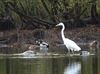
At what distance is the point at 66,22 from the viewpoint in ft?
137

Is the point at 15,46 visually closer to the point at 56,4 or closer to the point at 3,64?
the point at 56,4

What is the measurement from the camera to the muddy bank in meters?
38.6

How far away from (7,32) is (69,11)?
5881 mm

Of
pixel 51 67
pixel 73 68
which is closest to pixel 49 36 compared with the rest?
pixel 51 67

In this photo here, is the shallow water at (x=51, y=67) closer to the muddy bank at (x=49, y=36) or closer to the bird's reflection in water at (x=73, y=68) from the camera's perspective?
the bird's reflection in water at (x=73, y=68)

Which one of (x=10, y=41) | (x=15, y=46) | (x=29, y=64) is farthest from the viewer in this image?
(x=10, y=41)

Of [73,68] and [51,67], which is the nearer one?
[73,68]

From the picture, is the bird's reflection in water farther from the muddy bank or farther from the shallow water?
the muddy bank

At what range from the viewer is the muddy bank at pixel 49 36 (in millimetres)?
38628

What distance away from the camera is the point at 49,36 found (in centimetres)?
3978

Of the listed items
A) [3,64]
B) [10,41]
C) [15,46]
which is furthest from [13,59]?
[10,41]

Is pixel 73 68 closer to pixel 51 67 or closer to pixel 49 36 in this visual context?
pixel 51 67

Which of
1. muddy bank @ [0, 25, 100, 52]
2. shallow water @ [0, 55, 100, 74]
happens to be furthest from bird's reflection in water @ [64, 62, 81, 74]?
muddy bank @ [0, 25, 100, 52]

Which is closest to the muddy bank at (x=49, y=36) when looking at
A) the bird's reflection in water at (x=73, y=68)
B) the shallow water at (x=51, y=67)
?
the shallow water at (x=51, y=67)
